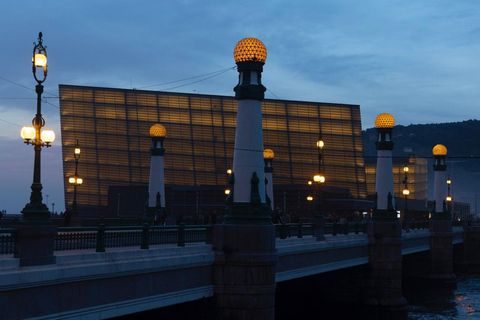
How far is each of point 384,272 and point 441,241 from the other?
20.3 metres

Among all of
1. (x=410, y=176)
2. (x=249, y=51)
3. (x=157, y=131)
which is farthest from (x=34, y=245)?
(x=410, y=176)

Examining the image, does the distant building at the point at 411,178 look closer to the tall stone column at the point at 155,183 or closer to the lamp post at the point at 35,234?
the tall stone column at the point at 155,183

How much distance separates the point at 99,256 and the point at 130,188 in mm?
77754

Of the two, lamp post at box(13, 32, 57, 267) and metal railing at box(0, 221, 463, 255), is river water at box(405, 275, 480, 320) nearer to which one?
metal railing at box(0, 221, 463, 255)

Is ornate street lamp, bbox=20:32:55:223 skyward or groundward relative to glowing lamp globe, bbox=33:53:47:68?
groundward

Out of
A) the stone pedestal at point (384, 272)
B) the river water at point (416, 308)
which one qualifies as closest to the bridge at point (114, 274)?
the river water at point (416, 308)

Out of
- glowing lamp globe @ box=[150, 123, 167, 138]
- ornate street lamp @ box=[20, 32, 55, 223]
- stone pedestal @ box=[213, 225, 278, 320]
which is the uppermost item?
glowing lamp globe @ box=[150, 123, 167, 138]

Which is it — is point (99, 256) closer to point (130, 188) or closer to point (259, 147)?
point (259, 147)

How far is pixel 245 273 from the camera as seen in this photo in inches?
838

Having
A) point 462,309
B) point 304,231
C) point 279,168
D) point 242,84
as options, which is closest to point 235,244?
point 242,84

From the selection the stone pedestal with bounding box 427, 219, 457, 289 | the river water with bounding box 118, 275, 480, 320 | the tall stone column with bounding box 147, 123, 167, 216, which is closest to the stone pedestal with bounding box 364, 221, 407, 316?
the river water with bounding box 118, 275, 480, 320

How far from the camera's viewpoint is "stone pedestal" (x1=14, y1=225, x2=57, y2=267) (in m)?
14.6

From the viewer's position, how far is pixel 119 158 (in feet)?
322

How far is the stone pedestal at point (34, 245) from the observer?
14.6 m
